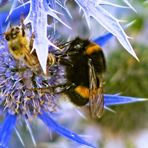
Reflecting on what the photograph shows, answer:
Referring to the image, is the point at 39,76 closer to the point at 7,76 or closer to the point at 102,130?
the point at 7,76

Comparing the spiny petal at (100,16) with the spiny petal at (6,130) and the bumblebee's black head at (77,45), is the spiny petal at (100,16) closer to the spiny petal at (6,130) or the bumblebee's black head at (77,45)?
the bumblebee's black head at (77,45)

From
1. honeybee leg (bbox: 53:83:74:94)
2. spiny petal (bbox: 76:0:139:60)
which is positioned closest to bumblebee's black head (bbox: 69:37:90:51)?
honeybee leg (bbox: 53:83:74:94)

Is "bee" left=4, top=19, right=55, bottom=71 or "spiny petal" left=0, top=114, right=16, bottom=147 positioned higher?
"bee" left=4, top=19, right=55, bottom=71

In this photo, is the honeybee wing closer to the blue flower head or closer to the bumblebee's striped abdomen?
the bumblebee's striped abdomen

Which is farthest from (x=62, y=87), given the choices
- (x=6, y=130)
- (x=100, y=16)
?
(x=100, y=16)

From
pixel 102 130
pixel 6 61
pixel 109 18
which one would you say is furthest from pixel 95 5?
pixel 102 130

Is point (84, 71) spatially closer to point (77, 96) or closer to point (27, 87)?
point (77, 96)

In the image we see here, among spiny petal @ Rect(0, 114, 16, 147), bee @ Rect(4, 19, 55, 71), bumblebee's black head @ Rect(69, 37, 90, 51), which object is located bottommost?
spiny petal @ Rect(0, 114, 16, 147)
